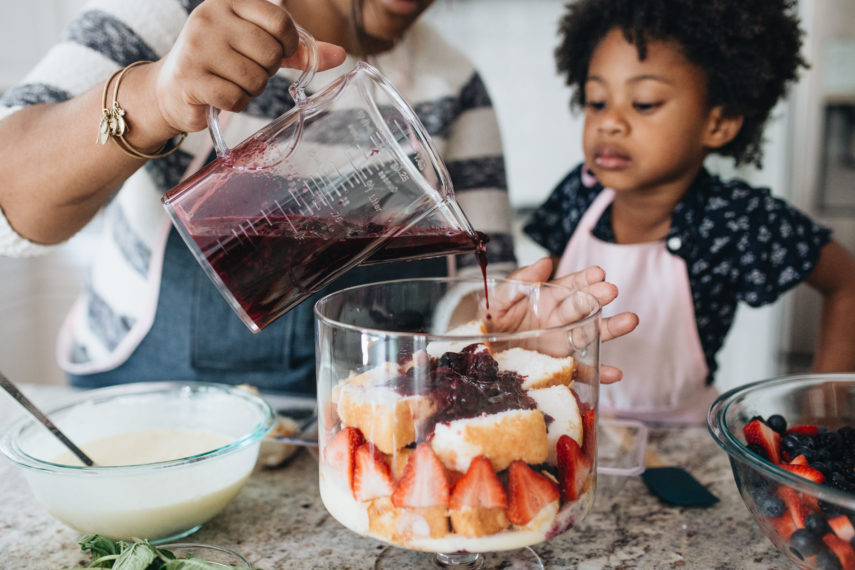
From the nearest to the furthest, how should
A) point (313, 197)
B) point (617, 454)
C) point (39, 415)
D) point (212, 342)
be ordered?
point (313, 197) < point (39, 415) < point (617, 454) < point (212, 342)

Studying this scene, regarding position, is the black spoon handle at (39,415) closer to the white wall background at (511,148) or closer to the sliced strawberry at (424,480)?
the sliced strawberry at (424,480)

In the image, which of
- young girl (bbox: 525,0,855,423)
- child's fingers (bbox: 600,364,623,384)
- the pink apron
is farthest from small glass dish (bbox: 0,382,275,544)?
the pink apron

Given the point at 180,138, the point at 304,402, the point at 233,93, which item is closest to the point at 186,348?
the point at 304,402

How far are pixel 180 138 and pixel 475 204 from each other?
70 centimetres

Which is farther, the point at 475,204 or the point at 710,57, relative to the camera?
the point at 475,204

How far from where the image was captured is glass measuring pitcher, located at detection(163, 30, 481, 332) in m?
0.69

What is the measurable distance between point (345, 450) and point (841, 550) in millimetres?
440

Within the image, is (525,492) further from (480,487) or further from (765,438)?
(765,438)

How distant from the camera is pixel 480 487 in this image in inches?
23.7

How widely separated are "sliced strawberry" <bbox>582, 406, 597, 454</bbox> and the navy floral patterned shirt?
2.76 feet

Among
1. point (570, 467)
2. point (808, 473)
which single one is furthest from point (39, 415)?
point (808, 473)

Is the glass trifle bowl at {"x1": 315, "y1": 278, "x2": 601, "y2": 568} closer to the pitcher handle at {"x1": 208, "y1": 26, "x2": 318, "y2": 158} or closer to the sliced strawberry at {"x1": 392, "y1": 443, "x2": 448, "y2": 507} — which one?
the sliced strawberry at {"x1": 392, "y1": 443, "x2": 448, "y2": 507}

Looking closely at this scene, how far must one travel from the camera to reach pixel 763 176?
2.74 m

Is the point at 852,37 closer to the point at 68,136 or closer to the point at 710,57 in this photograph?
the point at 710,57
